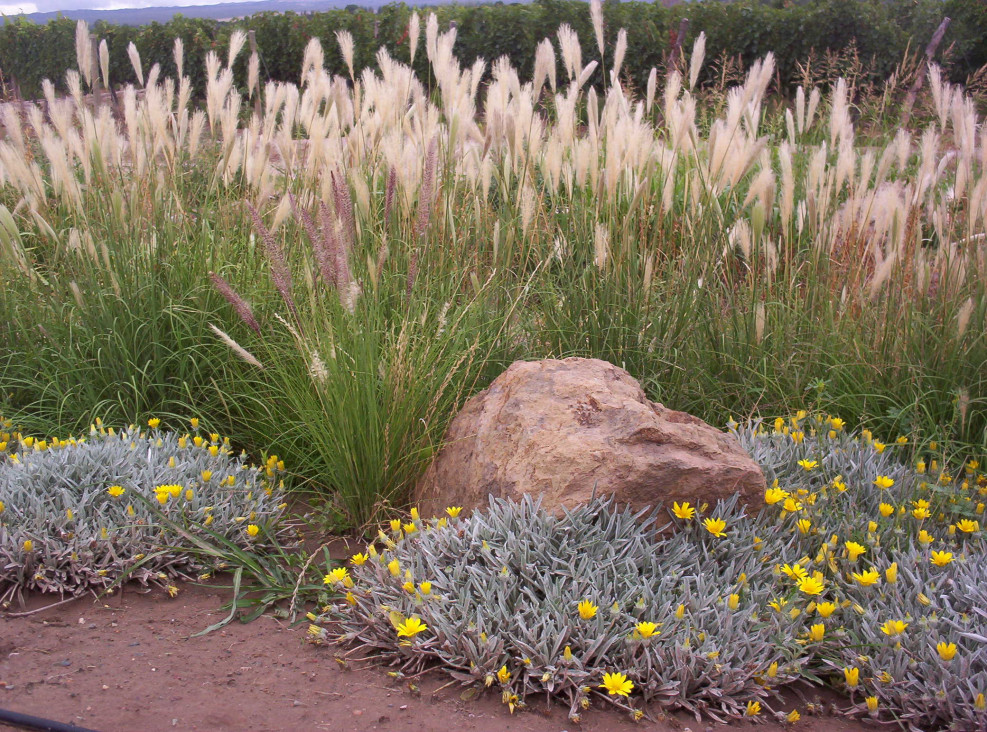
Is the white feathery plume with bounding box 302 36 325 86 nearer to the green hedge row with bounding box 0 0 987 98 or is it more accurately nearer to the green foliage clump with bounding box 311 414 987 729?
the green foliage clump with bounding box 311 414 987 729

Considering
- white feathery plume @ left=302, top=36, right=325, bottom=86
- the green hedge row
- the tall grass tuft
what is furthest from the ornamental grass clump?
the green hedge row

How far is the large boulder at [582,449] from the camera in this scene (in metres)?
2.62

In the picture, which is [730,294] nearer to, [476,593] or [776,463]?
[776,463]

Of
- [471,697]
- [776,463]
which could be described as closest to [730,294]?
[776,463]

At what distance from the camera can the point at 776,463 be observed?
302 centimetres

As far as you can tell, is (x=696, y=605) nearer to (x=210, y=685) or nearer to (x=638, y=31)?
(x=210, y=685)

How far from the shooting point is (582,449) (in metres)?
2.66

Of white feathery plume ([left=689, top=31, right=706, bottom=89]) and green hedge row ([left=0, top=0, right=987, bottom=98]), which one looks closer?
white feathery plume ([left=689, top=31, right=706, bottom=89])

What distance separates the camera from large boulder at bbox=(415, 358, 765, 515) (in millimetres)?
2617

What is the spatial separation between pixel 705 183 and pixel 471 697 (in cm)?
241

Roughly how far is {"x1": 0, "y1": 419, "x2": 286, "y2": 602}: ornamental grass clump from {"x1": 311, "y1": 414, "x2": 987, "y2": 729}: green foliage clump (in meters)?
0.50

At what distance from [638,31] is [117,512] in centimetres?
1071

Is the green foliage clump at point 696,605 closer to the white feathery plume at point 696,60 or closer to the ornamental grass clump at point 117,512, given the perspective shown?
the ornamental grass clump at point 117,512

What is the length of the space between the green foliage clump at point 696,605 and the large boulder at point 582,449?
78 millimetres
